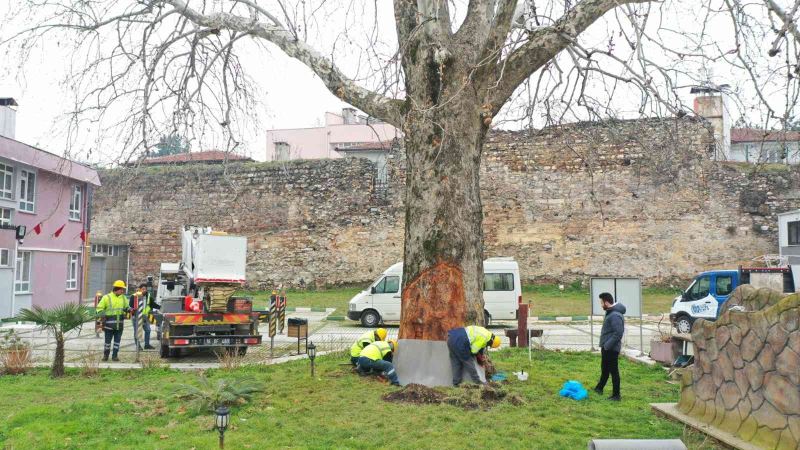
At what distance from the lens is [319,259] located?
27.4m

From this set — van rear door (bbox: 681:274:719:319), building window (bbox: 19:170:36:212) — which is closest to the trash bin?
van rear door (bbox: 681:274:719:319)

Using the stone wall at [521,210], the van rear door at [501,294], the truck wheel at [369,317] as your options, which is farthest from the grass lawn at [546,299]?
the truck wheel at [369,317]

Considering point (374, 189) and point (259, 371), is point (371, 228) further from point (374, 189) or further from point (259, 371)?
point (259, 371)

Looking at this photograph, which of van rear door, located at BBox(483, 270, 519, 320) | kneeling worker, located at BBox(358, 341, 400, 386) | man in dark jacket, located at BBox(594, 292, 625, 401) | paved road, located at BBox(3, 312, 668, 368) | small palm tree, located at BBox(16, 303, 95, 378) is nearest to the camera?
man in dark jacket, located at BBox(594, 292, 625, 401)

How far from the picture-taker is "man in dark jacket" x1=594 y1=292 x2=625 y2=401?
26.7ft

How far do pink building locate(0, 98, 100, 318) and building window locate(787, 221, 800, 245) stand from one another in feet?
76.6

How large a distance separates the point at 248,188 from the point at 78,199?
22.1 ft

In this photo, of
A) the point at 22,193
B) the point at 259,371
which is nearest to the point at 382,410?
the point at 259,371

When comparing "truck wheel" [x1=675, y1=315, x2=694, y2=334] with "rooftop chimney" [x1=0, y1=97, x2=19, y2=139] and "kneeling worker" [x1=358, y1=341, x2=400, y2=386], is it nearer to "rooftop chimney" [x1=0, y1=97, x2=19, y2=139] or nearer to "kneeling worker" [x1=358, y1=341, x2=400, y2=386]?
"kneeling worker" [x1=358, y1=341, x2=400, y2=386]

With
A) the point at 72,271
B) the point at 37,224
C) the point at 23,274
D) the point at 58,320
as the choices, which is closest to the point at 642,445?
the point at 58,320

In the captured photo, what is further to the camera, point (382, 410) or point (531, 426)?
point (382, 410)

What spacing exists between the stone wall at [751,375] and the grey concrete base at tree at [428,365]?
263 cm

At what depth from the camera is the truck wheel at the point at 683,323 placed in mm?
16312

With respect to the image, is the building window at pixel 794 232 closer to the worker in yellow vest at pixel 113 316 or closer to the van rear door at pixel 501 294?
the van rear door at pixel 501 294
